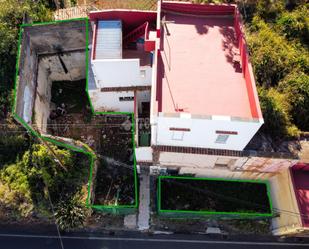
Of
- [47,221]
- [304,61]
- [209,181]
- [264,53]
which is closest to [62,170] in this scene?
[47,221]

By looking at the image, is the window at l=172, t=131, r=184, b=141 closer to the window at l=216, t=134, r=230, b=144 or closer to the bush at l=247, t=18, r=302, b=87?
the window at l=216, t=134, r=230, b=144

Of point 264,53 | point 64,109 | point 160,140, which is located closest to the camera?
point 160,140

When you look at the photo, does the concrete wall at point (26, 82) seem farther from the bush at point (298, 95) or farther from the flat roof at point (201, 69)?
the bush at point (298, 95)

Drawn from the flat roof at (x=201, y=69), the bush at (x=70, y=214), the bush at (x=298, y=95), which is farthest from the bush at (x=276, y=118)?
the bush at (x=70, y=214)

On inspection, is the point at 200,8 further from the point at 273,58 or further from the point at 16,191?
the point at 16,191

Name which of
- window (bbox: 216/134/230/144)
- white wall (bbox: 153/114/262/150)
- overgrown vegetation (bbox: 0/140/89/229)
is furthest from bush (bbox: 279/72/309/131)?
overgrown vegetation (bbox: 0/140/89/229)

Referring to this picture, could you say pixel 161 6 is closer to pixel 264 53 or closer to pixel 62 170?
pixel 264 53

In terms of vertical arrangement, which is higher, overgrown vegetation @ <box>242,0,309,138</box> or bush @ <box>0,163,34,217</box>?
overgrown vegetation @ <box>242,0,309,138</box>

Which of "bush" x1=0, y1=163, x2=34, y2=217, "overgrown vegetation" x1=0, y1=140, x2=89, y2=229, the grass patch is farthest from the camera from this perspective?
the grass patch
